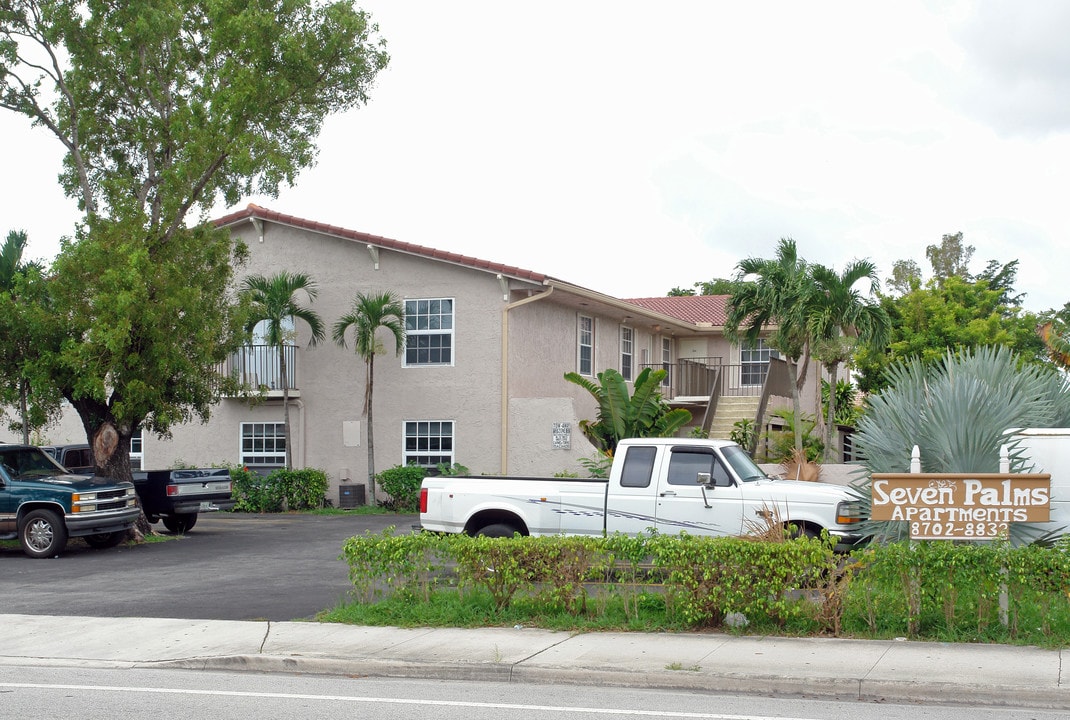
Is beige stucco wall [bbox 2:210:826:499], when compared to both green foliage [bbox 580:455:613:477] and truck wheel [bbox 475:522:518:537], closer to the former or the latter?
green foliage [bbox 580:455:613:477]

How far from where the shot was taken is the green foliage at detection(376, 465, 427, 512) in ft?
81.2

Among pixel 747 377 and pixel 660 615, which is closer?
pixel 660 615

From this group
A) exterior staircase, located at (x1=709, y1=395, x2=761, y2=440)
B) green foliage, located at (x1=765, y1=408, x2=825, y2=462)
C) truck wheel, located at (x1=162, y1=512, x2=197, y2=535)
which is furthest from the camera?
exterior staircase, located at (x1=709, y1=395, x2=761, y2=440)

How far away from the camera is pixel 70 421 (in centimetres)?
3036

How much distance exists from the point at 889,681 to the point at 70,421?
1058 inches

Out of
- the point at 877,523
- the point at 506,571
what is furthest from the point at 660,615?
the point at 877,523

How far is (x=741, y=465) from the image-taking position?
45.8ft

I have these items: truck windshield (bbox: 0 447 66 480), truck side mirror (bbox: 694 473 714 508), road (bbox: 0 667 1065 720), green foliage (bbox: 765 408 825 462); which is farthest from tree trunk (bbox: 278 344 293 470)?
road (bbox: 0 667 1065 720)

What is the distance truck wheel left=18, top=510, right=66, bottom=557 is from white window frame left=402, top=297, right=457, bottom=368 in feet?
32.7

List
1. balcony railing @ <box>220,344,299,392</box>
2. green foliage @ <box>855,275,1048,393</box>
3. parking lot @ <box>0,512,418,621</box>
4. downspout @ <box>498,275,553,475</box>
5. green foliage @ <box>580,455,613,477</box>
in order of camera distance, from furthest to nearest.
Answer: green foliage @ <box>855,275,1048,393</box> → balcony railing @ <box>220,344,299,392</box> → downspout @ <box>498,275,553,475</box> → green foliage @ <box>580,455,613,477</box> → parking lot @ <box>0,512,418,621</box>

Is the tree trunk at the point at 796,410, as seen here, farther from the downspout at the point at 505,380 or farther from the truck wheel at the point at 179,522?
the truck wheel at the point at 179,522

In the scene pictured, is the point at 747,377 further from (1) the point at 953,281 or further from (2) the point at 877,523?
(2) the point at 877,523

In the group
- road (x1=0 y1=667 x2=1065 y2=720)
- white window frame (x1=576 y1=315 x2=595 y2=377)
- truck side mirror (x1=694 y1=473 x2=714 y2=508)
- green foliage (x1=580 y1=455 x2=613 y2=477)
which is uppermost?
white window frame (x1=576 y1=315 x2=595 y2=377)

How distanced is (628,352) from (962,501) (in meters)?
20.9
